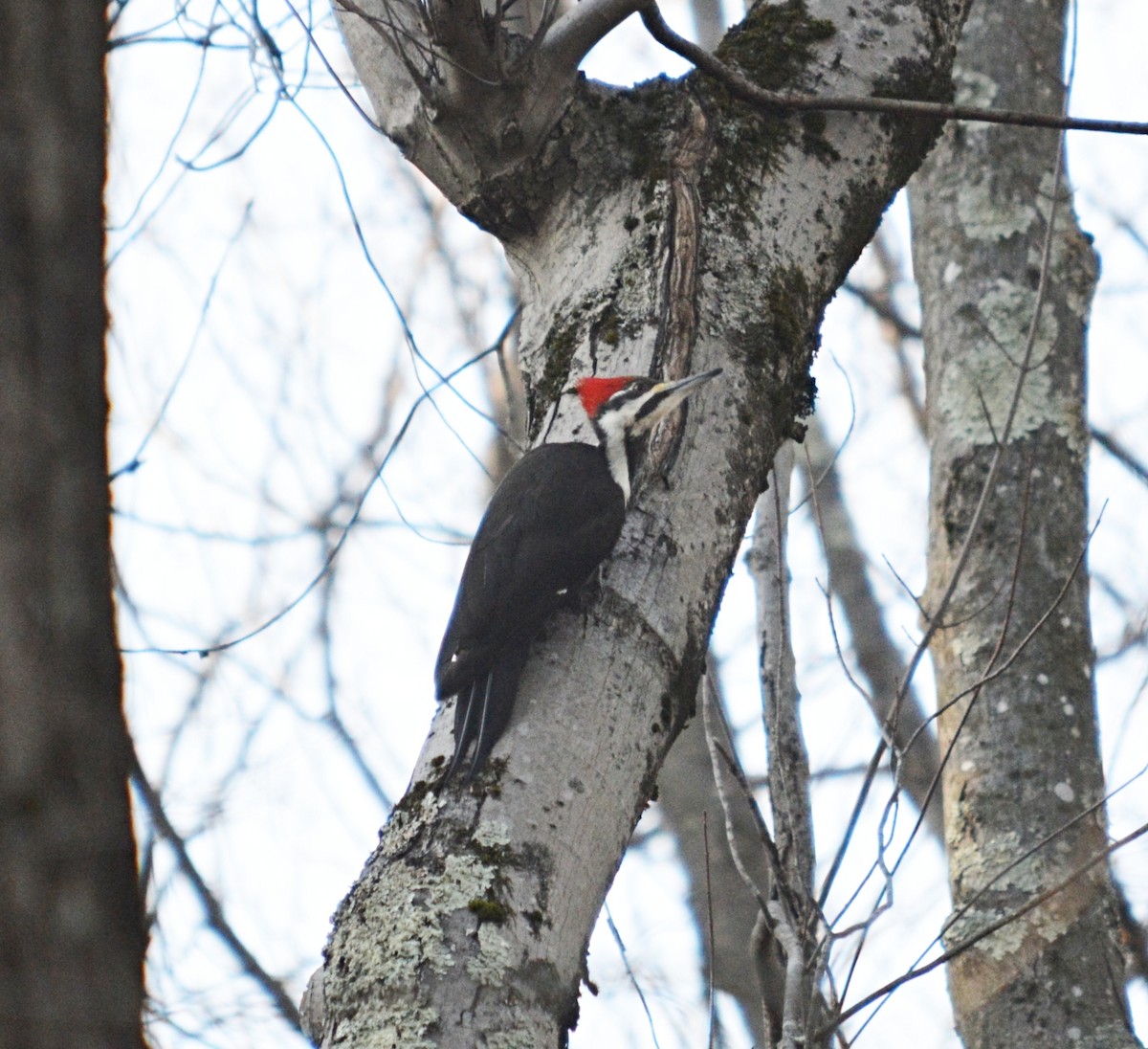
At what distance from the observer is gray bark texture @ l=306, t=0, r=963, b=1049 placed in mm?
2023

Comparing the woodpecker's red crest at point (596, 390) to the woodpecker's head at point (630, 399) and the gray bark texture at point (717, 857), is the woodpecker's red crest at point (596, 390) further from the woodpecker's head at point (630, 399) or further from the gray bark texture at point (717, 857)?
the gray bark texture at point (717, 857)

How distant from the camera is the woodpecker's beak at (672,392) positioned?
2.75 metres

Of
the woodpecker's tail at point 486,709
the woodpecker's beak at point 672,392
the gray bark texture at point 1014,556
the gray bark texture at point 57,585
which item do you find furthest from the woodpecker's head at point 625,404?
the gray bark texture at point 57,585

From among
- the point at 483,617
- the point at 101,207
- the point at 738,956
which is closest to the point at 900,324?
the point at 738,956

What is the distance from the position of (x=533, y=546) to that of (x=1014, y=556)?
1546 mm

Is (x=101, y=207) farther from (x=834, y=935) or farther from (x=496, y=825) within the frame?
(x=834, y=935)

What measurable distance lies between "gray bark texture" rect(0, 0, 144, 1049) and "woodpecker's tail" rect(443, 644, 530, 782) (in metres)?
1.33

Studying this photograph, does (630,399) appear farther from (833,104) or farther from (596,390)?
(833,104)

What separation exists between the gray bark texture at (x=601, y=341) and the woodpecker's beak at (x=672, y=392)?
3 centimetres

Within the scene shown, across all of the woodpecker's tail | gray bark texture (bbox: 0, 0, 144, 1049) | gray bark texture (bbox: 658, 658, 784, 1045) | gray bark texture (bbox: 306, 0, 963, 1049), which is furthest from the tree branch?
gray bark texture (bbox: 658, 658, 784, 1045)

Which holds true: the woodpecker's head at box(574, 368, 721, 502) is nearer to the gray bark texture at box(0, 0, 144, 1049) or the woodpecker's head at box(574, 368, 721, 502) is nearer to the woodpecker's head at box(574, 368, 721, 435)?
the woodpecker's head at box(574, 368, 721, 435)

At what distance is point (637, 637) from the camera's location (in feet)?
7.97

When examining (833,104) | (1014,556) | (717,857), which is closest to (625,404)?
(833,104)

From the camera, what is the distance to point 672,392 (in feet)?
9.12
